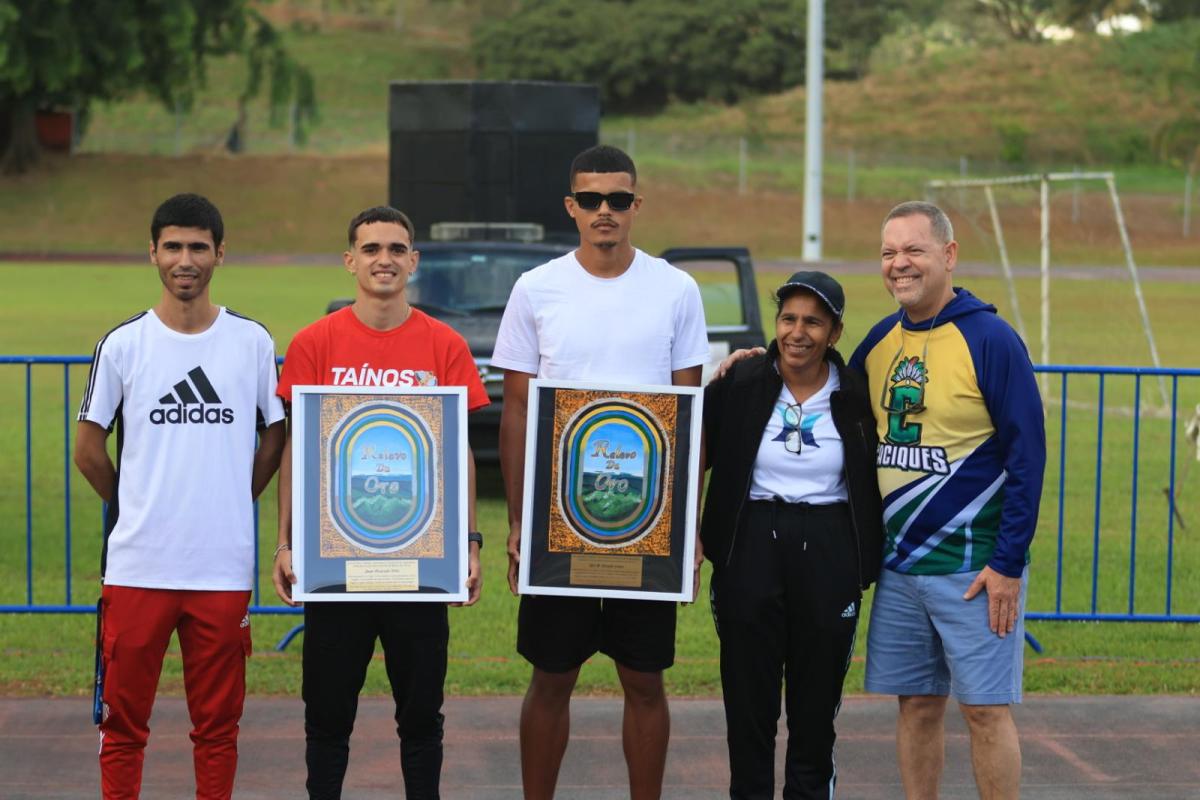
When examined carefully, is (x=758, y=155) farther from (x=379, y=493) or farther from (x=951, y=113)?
(x=379, y=493)

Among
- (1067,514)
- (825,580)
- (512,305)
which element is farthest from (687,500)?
(1067,514)

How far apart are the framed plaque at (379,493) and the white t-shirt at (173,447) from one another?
0.61 ft

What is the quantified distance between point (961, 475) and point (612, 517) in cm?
97

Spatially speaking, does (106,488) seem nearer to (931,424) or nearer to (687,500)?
(687,500)

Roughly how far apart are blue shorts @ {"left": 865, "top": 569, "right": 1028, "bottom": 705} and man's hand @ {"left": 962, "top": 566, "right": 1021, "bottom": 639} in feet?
0.08

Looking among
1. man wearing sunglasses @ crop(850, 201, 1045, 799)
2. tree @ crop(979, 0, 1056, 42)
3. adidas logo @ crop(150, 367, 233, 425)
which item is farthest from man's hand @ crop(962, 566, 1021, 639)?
tree @ crop(979, 0, 1056, 42)

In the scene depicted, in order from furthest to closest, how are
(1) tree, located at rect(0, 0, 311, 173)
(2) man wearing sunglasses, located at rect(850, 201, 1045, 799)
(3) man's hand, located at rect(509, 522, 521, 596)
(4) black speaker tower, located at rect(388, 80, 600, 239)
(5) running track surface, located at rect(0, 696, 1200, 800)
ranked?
(1) tree, located at rect(0, 0, 311, 173) < (4) black speaker tower, located at rect(388, 80, 600, 239) < (5) running track surface, located at rect(0, 696, 1200, 800) < (3) man's hand, located at rect(509, 522, 521, 596) < (2) man wearing sunglasses, located at rect(850, 201, 1045, 799)

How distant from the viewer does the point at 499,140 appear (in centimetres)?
1708

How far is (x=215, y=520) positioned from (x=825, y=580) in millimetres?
1697

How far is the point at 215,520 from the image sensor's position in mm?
4348

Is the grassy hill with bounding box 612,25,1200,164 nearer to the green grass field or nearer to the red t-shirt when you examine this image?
the green grass field

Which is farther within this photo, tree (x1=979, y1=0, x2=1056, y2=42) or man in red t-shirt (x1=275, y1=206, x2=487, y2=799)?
tree (x1=979, y1=0, x2=1056, y2=42)

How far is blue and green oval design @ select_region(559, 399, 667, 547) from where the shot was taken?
4.41m

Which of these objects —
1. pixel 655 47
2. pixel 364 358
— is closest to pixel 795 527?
pixel 364 358
